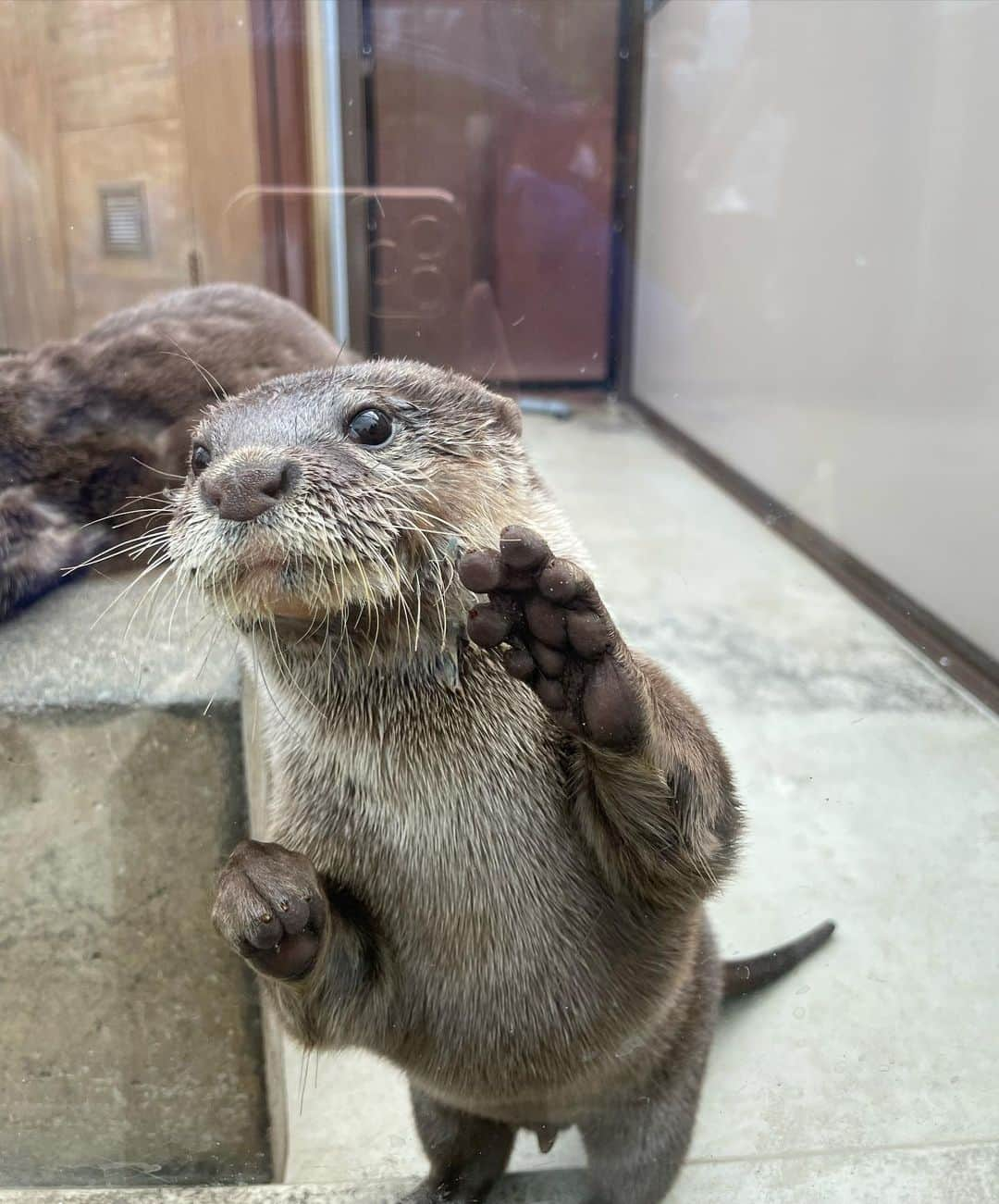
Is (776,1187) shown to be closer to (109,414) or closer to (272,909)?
(272,909)

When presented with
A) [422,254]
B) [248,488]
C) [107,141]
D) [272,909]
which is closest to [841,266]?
[422,254]

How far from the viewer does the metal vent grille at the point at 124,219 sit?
178 centimetres

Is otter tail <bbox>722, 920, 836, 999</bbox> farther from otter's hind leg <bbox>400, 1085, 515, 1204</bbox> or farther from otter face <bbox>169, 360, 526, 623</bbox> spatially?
otter face <bbox>169, 360, 526, 623</bbox>

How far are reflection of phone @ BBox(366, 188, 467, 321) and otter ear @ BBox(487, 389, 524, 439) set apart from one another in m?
0.39

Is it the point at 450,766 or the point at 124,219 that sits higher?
the point at 124,219

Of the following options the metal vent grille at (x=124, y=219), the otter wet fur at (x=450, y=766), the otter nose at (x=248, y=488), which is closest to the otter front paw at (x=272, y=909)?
the otter wet fur at (x=450, y=766)

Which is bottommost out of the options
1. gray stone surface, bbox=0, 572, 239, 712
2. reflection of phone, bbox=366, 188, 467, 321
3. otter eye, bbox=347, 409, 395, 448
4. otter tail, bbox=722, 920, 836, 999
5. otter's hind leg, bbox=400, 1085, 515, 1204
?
otter's hind leg, bbox=400, 1085, 515, 1204

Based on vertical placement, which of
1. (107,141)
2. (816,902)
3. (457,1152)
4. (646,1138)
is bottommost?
(457,1152)

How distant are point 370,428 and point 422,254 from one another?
25.6 inches

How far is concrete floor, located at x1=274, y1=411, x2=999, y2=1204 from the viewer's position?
4.41ft

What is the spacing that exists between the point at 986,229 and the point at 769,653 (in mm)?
859

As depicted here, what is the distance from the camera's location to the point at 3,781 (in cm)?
142

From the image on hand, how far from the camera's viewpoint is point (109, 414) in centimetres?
180

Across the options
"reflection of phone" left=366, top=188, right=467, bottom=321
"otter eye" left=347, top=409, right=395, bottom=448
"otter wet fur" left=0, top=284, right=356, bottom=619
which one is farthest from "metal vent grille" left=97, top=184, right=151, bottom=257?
"otter eye" left=347, top=409, right=395, bottom=448
